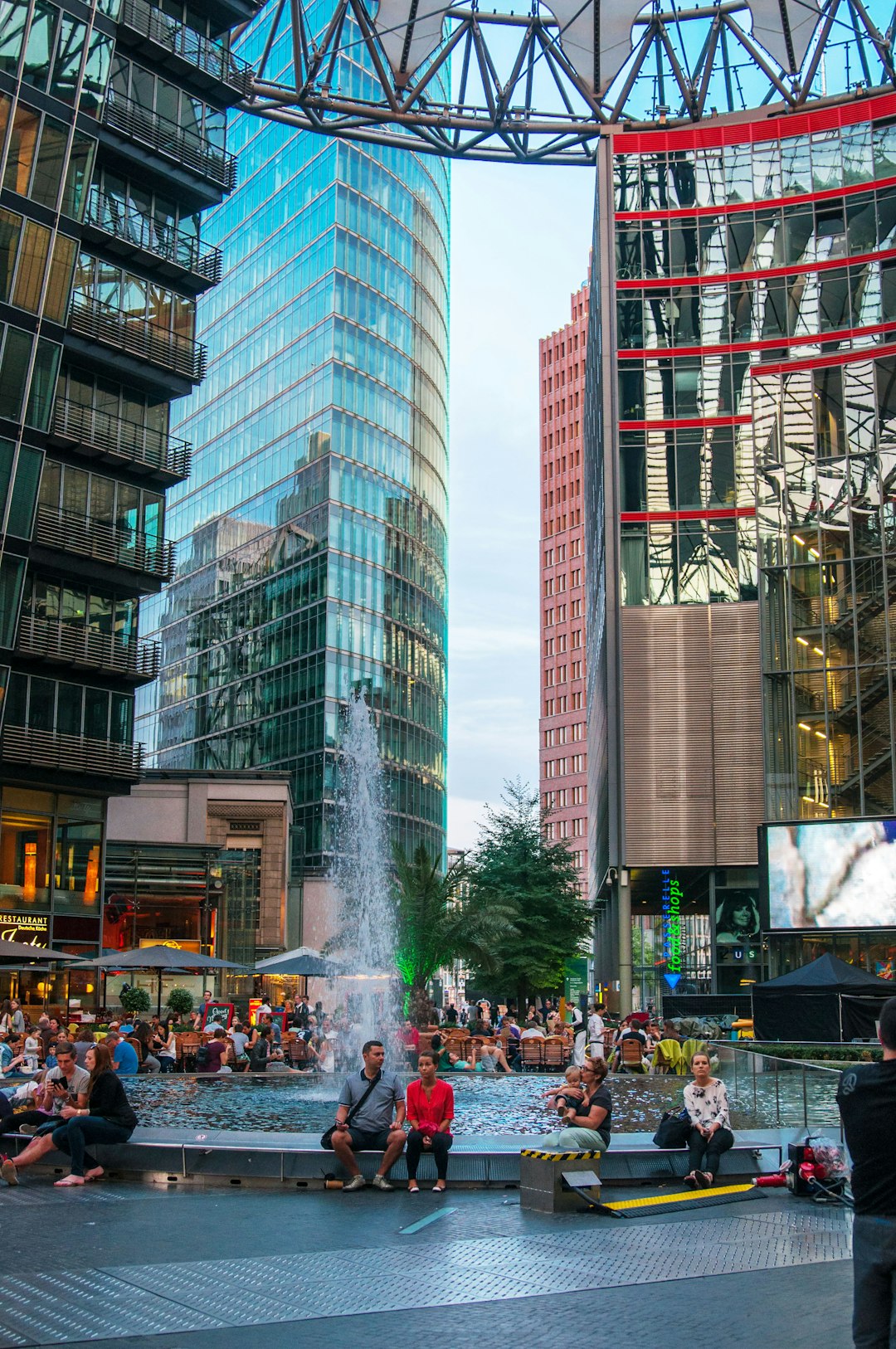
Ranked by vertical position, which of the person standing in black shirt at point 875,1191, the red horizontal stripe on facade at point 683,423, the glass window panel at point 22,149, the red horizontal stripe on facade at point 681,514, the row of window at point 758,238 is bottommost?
the person standing in black shirt at point 875,1191

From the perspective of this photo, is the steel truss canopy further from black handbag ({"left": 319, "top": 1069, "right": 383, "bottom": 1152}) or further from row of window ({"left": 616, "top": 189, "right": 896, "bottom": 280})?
black handbag ({"left": 319, "top": 1069, "right": 383, "bottom": 1152})

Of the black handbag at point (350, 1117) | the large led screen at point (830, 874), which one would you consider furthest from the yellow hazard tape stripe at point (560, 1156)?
the large led screen at point (830, 874)

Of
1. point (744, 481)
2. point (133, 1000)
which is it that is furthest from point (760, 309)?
point (133, 1000)

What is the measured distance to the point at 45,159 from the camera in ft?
127

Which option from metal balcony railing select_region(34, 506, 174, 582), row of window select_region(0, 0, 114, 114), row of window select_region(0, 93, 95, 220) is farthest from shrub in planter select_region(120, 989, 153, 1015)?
row of window select_region(0, 0, 114, 114)

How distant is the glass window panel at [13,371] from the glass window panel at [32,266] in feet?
2.78

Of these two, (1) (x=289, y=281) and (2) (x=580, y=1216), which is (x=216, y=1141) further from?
(1) (x=289, y=281)

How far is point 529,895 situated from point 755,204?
2836cm

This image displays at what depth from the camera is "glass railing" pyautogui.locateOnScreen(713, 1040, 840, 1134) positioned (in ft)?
45.6

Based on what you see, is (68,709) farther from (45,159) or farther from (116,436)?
(45,159)

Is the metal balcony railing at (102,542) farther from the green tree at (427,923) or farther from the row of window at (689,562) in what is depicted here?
the row of window at (689,562)

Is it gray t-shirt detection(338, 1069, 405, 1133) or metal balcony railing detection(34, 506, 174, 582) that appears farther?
metal balcony railing detection(34, 506, 174, 582)

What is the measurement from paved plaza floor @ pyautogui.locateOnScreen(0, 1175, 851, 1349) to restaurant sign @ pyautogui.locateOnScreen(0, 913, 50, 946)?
27520mm

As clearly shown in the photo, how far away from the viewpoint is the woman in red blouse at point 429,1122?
13.0m
